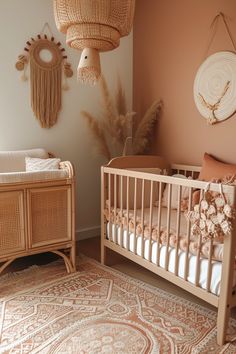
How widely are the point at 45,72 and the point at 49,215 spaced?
1299mm

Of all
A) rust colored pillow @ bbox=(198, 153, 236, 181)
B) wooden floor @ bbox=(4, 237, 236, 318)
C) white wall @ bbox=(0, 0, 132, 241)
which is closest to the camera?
wooden floor @ bbox=(4, 237, 236, 318)

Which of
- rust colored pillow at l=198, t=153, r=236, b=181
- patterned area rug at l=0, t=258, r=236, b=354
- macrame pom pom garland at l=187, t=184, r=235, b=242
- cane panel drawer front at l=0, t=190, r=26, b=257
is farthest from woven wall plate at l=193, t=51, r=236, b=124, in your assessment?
cane panel drawer front at l=0, t=190, r=26, b=257

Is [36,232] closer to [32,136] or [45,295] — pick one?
[45,295]

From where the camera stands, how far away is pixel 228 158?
92.0 inches

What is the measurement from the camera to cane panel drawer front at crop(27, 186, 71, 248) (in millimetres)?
2074

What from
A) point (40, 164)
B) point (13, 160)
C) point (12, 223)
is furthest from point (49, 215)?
point (13, 160)

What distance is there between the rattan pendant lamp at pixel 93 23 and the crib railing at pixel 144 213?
82cm

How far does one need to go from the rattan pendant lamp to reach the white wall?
125cm

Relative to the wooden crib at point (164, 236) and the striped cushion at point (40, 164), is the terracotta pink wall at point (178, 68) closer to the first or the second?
the wooden crib at point (164, 236)

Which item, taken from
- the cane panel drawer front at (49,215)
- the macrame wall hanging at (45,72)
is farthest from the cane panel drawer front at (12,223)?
the macrame wall hanging at (45,72)

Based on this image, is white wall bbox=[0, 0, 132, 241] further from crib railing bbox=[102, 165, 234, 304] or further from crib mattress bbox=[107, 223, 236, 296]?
crib mattress bbox=[107, 223, 236, 296]

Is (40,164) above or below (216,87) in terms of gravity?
below

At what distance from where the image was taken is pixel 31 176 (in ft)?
6.61

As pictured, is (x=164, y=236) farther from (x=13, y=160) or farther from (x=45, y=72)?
(x=45, y=72)
